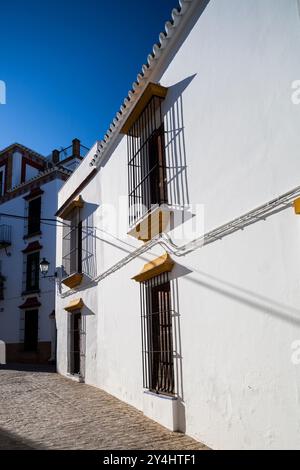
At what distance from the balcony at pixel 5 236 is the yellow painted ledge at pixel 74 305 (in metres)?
Result: 9.85

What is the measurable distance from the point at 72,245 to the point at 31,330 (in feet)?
26.5

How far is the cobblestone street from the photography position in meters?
4.39

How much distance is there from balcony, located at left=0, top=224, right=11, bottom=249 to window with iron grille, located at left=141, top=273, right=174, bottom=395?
564 inches

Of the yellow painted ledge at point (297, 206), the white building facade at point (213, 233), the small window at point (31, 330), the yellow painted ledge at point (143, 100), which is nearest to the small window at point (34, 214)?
the small window at point (31, 330)

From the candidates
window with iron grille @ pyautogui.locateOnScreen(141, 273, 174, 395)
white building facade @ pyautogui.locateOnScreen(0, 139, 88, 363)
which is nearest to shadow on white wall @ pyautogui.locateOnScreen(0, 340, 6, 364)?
white building facade @ pyautogui.locateOnScreen(0, 139, 88, 363)

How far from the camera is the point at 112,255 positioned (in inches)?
305

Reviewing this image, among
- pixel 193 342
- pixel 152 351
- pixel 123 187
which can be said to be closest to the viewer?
pixel 193 342

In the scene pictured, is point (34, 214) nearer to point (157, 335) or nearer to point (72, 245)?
point (72, 245)

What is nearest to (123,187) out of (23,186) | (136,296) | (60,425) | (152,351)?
(136,296)

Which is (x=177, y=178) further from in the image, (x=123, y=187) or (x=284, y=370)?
(x=284, y=370)

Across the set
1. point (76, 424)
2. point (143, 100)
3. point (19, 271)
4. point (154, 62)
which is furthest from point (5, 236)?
point (76, 424)

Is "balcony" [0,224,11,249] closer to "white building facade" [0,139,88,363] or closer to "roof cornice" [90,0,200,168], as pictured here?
"white building facade" [0,139,88,363]

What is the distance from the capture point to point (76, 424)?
5.30 metres

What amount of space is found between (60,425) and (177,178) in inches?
137
